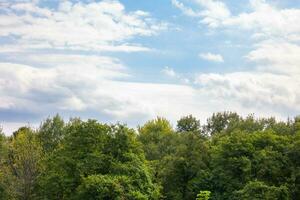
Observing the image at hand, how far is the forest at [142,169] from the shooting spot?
49.8 metres

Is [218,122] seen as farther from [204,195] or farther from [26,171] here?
[204,195]

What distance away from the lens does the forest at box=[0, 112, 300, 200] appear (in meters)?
49.8

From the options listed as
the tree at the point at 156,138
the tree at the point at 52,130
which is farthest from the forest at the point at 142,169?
A: the tree at the point at 52,130

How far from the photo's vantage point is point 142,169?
169ft

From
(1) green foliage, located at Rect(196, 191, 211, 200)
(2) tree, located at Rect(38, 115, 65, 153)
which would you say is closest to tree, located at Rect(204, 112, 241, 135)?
(2) tree, located at Rect(38, 115, 65, 153)

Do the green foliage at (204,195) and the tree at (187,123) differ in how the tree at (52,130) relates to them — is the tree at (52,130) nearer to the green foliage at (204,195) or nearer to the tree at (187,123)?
the tree at (187,123)

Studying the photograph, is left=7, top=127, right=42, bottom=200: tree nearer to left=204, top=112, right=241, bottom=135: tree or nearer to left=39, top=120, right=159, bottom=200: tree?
left=39, top=120, right=159, bottom=200: tree

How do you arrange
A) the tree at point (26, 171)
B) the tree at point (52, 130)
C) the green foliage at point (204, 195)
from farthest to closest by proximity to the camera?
1. the tree at point (52, 130)
2. the tree at point (26, 171)
3. the green foliage at point (204, 195)


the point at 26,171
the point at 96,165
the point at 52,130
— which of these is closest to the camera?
the point at 96,165

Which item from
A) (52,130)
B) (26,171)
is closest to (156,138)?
(52,130)

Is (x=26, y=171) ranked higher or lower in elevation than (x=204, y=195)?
higher

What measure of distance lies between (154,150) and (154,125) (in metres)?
21.8

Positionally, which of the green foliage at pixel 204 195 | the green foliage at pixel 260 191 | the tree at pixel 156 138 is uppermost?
the tree at pixel 156 138

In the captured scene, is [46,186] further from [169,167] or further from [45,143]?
[45,143]
